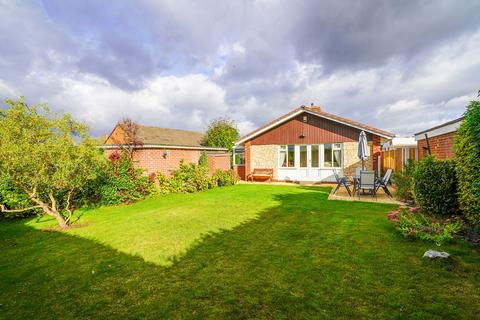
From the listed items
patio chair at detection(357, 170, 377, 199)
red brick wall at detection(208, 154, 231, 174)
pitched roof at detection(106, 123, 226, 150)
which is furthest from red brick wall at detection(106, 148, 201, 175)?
patio chair at detection(357, 170, 377, 199)

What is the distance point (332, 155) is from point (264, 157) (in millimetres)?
5034

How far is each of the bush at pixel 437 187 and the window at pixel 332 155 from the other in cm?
882

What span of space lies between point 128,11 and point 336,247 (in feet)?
39.9

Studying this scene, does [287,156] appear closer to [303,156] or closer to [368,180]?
[303,156]

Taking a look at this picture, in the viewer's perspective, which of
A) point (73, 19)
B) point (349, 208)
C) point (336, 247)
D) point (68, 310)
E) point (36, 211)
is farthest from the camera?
point (73, 19)

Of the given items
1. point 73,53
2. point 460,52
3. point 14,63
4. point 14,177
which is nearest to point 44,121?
point 14,177

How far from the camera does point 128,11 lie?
9898mm

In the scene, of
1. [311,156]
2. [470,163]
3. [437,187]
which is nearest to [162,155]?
[311,156]

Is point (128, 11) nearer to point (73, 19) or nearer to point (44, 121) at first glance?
point (73, 19)

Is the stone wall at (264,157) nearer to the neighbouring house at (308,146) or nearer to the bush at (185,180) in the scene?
the neighbouring house at (308,146)

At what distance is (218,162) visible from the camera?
17.5 m

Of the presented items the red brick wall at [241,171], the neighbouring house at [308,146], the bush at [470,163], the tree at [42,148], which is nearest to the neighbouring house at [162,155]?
the red brick wall at [241,171]

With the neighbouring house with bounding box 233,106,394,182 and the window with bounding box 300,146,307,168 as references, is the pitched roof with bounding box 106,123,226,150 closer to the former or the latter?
the neighbouring house with bounding box 233,106,394,182

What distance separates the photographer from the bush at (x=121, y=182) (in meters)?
9.74
